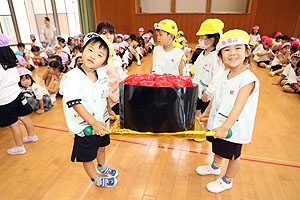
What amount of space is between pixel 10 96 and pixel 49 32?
608cm

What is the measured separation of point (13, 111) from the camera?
7.54 ft

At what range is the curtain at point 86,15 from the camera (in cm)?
1013

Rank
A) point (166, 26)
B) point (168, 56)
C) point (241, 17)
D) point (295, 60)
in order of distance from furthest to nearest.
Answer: point (241, 17), point (295, 60), point (168, 56), point (166, 26)

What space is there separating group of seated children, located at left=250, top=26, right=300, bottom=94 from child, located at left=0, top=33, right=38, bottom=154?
485 centimetres

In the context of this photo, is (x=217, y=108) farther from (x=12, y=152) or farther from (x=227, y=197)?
(x=12, y=152)

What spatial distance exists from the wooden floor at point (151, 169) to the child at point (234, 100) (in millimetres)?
433

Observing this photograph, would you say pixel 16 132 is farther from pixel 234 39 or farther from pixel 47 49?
pixel 47 49

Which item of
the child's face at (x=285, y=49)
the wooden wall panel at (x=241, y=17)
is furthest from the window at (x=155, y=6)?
the child's face at (x=285, y=49)

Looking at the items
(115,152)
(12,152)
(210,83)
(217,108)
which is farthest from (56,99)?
(217,108)

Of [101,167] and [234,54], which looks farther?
[101,167]

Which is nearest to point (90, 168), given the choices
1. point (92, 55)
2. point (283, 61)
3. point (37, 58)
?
point (92, 55)

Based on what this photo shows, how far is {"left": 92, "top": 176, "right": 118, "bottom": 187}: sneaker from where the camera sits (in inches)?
75.7

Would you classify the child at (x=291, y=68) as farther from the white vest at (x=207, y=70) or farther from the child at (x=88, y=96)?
the child at (x=88, y=96)

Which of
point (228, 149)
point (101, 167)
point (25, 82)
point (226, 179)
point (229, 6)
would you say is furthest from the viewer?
point (229, 6)
